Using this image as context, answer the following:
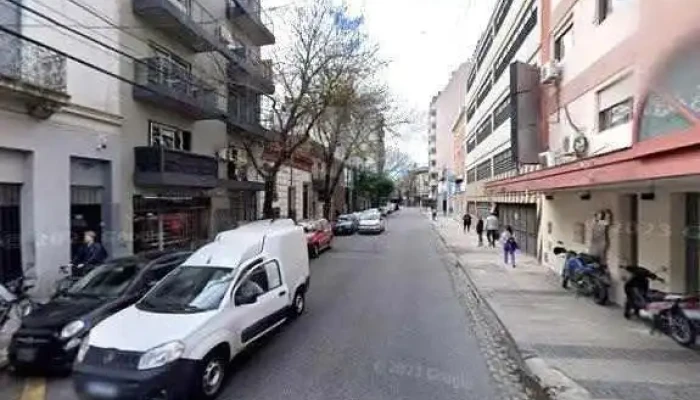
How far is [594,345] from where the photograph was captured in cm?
816

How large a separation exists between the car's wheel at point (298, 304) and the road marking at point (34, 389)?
429cm

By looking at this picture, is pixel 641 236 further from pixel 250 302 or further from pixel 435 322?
pixel 250 302

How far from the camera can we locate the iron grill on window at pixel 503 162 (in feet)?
75.8

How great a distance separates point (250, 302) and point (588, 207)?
372 inches

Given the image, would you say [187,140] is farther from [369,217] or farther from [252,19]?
[369,217]

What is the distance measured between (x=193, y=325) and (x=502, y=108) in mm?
21464

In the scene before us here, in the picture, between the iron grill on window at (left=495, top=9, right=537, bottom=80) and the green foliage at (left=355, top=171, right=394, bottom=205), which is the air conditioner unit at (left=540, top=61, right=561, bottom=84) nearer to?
the iron grill on window at (left=495, top=9, right=537, bottom=80)

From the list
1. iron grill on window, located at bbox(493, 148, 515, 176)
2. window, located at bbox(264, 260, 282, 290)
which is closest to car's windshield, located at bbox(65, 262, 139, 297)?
window, located at bbox(264, 260, 282, 290)

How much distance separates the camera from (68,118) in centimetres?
1323

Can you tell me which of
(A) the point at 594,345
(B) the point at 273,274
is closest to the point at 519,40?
(A) the point at 594,345

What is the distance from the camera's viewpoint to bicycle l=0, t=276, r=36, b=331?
8703mm

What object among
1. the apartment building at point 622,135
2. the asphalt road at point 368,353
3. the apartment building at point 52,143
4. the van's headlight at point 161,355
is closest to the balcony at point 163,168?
the apartment building at point 52,143

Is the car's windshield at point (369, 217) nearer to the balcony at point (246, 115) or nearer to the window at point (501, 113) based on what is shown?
the window at point (501, 113)

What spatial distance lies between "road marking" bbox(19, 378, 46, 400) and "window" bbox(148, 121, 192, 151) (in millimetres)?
11160
